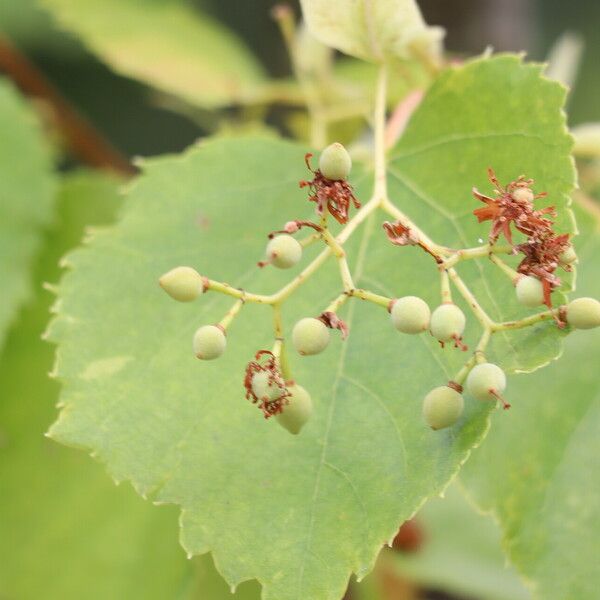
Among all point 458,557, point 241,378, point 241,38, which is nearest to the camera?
point 241,378

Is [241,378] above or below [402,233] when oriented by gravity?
below

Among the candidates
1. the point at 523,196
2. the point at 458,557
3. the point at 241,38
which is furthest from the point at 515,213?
the point at 241,38

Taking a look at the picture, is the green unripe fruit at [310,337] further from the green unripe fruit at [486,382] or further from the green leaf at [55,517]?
the green leaf at [55,517]

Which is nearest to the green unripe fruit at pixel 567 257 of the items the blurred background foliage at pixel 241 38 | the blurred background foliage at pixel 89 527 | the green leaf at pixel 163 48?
the blurred background foliage at pixel 89 527

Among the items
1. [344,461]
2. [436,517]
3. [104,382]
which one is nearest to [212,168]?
[104,382]

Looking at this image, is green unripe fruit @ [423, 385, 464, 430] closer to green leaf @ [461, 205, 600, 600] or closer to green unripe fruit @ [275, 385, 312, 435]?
green unripe fruit @ [275, 385, 312, 435]

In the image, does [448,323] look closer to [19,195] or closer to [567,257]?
[567,257]

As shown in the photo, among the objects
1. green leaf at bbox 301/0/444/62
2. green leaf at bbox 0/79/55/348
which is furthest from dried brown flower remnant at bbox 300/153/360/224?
green leaf at bbox 0/79/55/348
